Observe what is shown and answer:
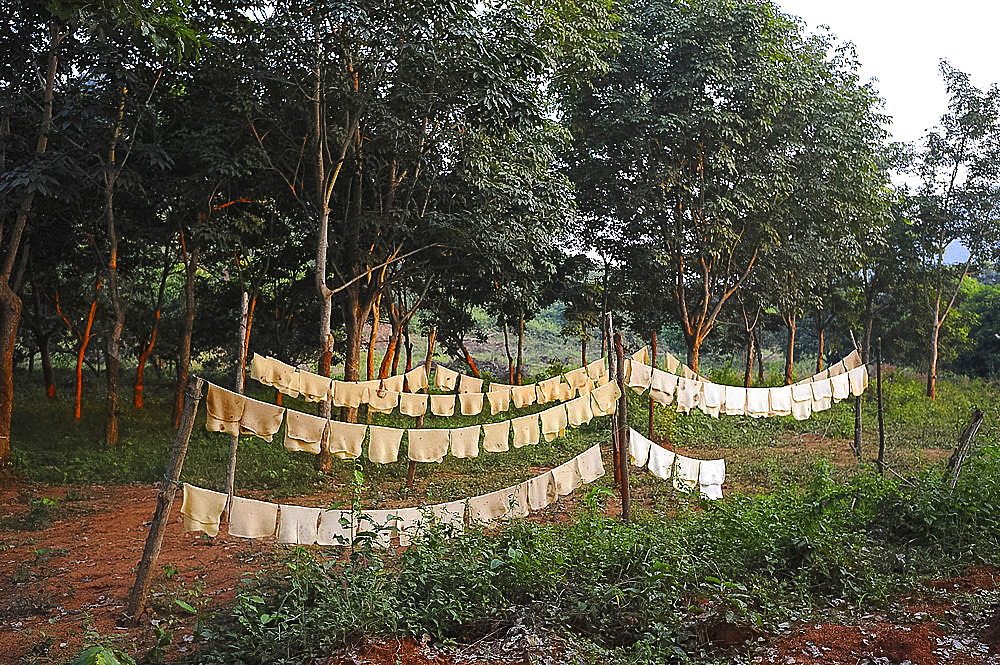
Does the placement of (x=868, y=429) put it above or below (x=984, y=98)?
below

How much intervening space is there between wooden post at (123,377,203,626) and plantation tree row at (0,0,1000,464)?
9.21 ft

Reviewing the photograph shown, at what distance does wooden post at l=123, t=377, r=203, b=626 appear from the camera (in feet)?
19.1

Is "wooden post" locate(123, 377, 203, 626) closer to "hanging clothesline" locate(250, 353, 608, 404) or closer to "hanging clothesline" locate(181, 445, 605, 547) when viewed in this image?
"hanging clothesline" locate(181, 445, 605, 547)

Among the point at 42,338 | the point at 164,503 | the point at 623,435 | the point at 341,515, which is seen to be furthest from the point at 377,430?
the point at 42,338

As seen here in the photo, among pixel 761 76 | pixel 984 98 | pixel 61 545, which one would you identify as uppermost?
pixel 984 98

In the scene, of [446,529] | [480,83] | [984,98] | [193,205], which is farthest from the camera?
[984,98]

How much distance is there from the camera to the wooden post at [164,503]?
5809 millimetres

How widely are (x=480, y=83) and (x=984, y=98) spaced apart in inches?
736

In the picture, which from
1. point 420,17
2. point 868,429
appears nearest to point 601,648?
point 420,17

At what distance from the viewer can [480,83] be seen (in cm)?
1109

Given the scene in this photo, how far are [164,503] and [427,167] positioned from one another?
818 cm

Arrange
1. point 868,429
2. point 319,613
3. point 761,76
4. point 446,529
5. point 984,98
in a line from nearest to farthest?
1. point 319,613
2. point 446,529
3. point 761,76
4. point 868,429
5. point 984,98

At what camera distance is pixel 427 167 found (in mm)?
12797

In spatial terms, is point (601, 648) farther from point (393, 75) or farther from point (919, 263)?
point (919, 263)
